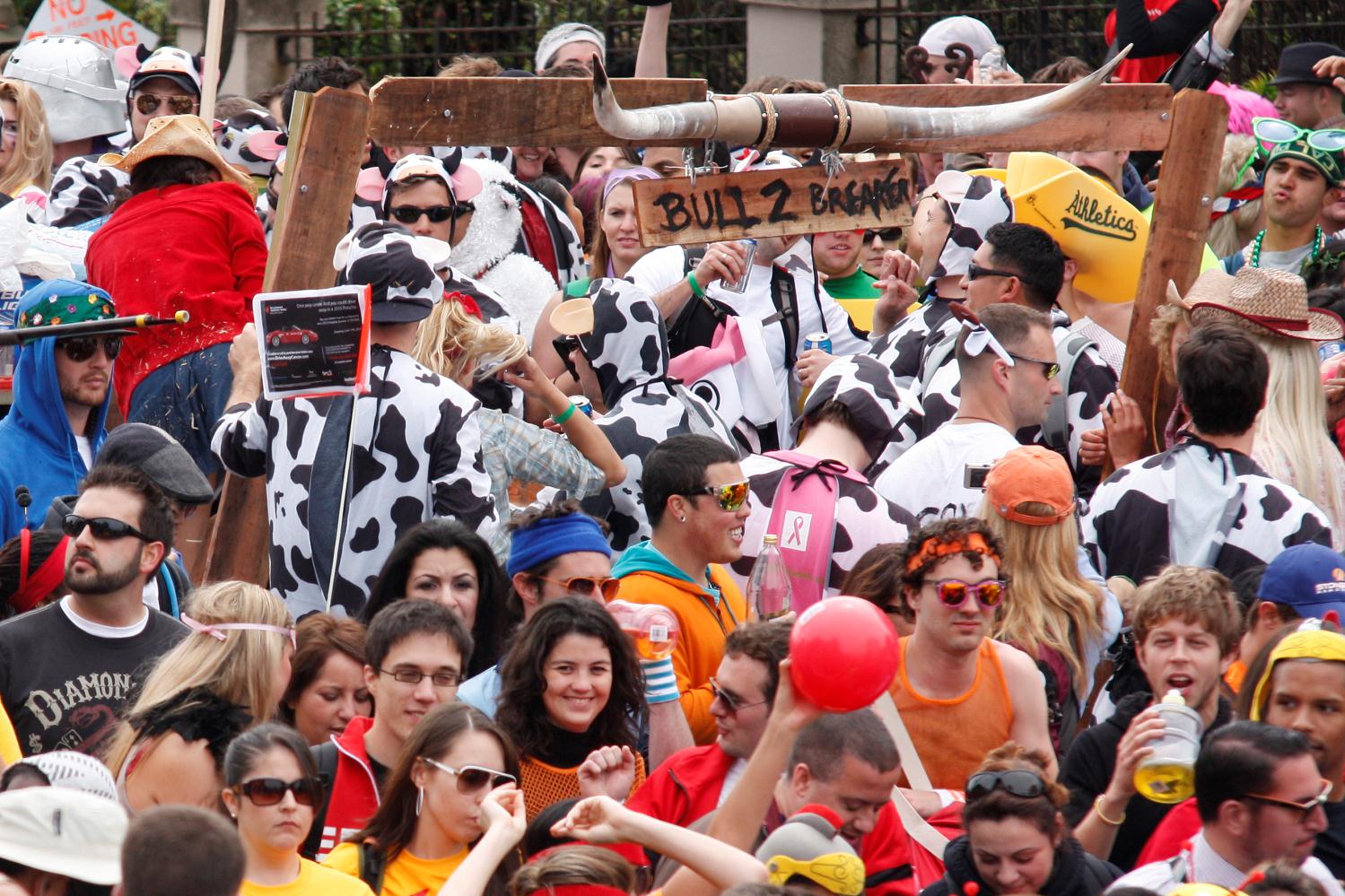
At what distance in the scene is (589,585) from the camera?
523 cm

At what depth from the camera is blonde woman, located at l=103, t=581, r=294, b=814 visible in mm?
4285

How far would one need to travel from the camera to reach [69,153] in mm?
9406

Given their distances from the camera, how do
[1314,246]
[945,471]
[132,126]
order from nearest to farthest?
1. [945,471]
2. [1314,246]
3. [132,126]

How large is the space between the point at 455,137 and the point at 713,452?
1.23 metres

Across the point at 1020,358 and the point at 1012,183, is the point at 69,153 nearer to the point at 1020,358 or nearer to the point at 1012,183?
the point at 1012,183

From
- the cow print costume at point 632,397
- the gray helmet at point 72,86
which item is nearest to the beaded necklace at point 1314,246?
the cow print costume at point 632,397

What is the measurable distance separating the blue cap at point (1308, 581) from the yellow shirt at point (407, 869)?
221 cm

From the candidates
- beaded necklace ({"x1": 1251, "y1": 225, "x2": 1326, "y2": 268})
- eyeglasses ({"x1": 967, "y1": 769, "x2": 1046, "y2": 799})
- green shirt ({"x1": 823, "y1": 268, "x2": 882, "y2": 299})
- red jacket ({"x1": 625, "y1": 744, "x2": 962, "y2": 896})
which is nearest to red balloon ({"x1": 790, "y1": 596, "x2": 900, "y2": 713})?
eyeglasses ({"x1": 967, "y1": 769, "x2": 1046, "y2": 799})

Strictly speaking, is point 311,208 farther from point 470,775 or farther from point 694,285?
point 470,775

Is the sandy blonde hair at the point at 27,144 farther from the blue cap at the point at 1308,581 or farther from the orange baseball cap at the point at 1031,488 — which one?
the blue cap at the point at 1308,581

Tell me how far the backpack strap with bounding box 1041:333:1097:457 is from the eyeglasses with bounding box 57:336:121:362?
3116mm

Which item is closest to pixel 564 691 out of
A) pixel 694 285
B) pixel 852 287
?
pixel 694 285

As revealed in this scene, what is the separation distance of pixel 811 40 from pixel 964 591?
8522mm

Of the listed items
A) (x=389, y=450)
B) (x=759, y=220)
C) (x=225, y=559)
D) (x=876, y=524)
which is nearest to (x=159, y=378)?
(x=225, y=559)
